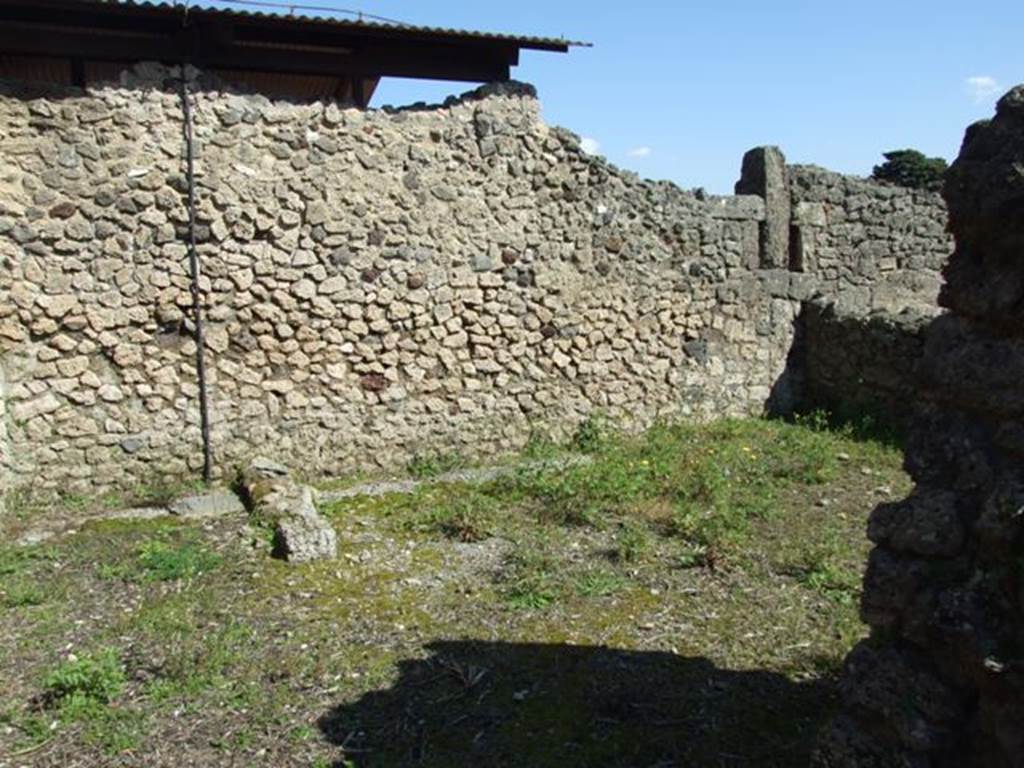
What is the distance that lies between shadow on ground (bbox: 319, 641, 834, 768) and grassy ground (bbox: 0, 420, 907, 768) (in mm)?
12

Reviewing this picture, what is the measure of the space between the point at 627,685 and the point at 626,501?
2904 mm

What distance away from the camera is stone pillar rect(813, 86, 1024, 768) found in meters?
2.66

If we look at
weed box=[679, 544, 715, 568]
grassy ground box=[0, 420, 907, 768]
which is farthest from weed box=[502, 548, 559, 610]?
weed box=[679, 544, 715, 568]

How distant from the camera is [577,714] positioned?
13.3 feet

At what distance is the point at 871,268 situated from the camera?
34.3 feet

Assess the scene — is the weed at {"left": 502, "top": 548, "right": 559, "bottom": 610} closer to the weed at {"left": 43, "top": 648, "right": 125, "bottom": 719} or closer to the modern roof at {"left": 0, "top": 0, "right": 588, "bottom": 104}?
the weed at {"left": 43, "top": 648, "right": 125, "bottom": 719}

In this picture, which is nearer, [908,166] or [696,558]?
[696,558]

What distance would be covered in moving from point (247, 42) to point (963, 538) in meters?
7.00

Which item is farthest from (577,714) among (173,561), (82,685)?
(173,561)

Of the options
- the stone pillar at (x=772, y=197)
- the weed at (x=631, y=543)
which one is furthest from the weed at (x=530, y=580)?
the stone pillar at (x=772, y=197)

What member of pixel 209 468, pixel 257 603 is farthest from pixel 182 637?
pixel 209 468

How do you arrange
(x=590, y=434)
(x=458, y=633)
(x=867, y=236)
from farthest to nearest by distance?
(x=867, y=236)
(x=590, y=434)
(x=458, y=633)

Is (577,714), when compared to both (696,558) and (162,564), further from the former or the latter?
(162,564)

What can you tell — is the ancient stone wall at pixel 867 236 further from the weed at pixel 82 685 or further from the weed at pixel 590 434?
the weed at pixel 82 685
